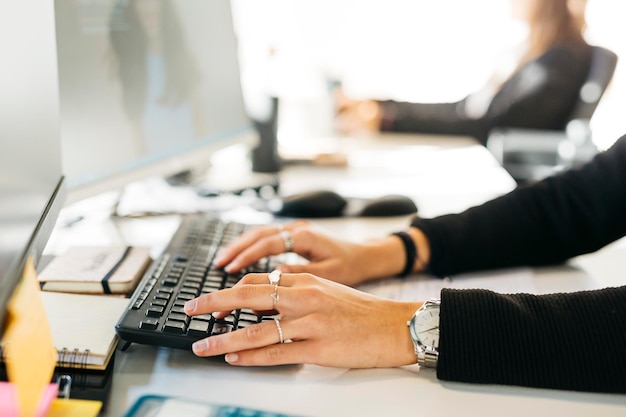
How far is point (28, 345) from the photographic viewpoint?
413mm

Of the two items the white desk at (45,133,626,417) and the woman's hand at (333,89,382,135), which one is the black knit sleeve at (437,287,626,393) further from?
the woman's hand at (333,89,382,135)

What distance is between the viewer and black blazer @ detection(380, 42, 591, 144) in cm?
204

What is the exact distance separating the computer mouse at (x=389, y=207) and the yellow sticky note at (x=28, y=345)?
701 millimetres

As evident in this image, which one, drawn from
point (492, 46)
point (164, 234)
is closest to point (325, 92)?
point (164, 234)

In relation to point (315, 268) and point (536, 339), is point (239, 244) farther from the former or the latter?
point (536, 339)

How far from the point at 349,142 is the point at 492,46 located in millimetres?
1722

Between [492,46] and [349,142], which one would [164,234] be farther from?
[492,46]

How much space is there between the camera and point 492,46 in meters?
3.12

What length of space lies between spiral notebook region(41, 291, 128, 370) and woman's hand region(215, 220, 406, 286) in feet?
0.52

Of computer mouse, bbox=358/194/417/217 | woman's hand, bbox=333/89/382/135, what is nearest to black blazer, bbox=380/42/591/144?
woman's hand, bbox=333/89/382/135

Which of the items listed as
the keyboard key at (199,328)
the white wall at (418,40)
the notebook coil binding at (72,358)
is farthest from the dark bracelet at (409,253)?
the white wall at (418,40)

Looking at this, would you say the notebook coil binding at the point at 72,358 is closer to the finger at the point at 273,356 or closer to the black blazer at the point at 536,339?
the finger at the point at 273,356

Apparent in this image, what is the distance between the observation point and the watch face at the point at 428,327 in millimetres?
575

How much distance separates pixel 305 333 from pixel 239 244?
0.22 meters
